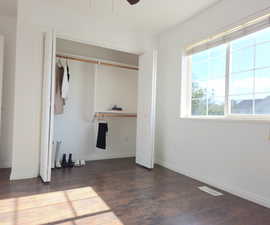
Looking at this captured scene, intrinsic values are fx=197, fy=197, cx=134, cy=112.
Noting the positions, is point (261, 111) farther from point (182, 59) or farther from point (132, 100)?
point (132, 100)

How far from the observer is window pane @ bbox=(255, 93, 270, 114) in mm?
2248

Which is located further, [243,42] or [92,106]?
[92,106]

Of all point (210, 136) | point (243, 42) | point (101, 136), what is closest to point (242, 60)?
point (243, 42)

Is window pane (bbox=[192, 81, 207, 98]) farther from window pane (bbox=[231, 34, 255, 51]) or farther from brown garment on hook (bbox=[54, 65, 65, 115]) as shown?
brown garment on hook (bbox=[54, 65, 65, 115])

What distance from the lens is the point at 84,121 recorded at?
3934 millimetres

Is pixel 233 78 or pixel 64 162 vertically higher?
pixel 233 78

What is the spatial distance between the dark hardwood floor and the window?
1.11 meters

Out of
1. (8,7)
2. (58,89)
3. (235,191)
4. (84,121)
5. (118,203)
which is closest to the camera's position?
(118,203)

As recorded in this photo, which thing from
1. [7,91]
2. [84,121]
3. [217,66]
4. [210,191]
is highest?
[217,66]

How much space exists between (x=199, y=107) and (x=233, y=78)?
713 millimetres

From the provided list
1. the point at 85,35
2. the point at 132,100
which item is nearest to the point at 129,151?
the point at 132,100

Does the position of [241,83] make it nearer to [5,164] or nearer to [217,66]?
[217,66]

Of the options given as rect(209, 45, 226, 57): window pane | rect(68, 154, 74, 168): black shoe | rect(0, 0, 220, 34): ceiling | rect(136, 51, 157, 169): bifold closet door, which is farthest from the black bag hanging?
rect(209, 45, 226, 57): window pane

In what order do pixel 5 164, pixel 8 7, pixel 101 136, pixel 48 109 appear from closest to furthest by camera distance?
pixel 48 109 < pixel 8 7 < pixel 5 164 < pixel 101 136
